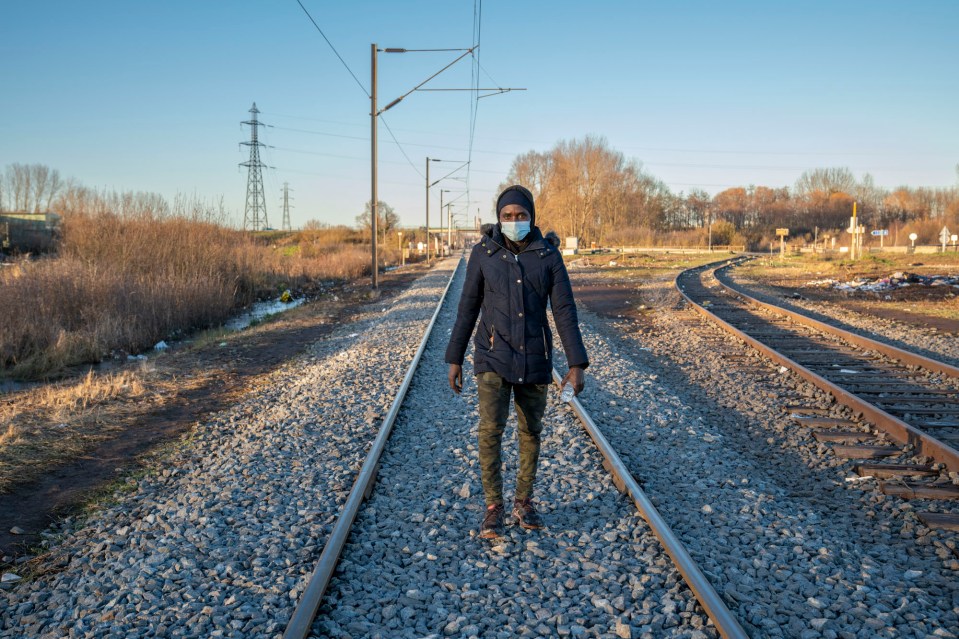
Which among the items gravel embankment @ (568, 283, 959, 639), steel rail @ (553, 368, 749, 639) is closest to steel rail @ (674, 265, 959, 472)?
gravel embankment @ (568, 283, 959, 639)

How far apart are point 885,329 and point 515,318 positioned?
12.0 m

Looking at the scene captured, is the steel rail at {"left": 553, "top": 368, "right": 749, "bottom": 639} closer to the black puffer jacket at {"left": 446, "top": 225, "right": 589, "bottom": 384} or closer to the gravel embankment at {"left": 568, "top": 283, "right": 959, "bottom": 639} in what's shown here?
the gravel embankment at {"left": 568, "top": 283, "right": 959, "bottom": 639}

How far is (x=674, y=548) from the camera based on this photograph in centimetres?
405

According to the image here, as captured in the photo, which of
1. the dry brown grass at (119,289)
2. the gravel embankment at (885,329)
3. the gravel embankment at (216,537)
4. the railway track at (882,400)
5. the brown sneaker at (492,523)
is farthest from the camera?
the dry brown grass at (119,289)

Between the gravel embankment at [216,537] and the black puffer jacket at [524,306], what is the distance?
5.33 ft

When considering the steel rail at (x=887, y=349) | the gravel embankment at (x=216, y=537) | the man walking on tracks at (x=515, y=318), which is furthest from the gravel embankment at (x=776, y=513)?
the gravel embankment at (x=216, y=537)

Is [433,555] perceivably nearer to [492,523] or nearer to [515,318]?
[492,523]

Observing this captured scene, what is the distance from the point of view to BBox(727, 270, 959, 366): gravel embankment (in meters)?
11.4

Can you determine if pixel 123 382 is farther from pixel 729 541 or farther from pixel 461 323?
pixel 729 541

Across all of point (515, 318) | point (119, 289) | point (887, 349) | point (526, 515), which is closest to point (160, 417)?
point (526, 515)

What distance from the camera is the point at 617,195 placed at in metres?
80.0

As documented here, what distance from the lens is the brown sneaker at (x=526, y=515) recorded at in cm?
459

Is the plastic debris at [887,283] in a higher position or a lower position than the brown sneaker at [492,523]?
higher

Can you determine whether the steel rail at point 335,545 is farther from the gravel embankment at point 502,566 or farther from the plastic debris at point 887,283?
the plastic debris at point 887,283
